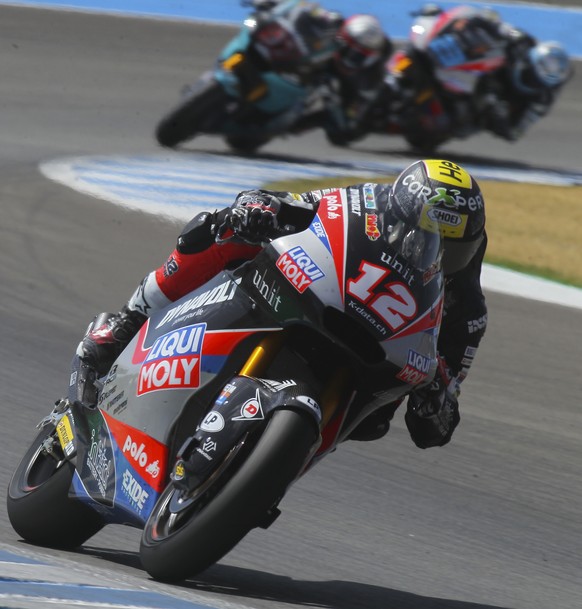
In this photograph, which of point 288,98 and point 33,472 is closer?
point 33,472

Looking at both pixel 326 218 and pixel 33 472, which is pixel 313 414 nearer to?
pixel 326 218

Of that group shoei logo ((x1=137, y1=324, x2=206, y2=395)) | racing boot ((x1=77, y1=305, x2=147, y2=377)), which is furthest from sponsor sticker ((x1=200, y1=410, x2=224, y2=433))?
racing boot ((x1=77, y1=305, x2=147, y2=377))

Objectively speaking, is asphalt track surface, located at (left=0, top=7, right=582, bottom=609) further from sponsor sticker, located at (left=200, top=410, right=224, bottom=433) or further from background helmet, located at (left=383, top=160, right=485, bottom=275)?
background helmet, located at (left=383, top=160, right=485, bottom=275)

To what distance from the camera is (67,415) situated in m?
4.29

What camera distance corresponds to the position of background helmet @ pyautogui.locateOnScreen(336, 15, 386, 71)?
1262 centimetres

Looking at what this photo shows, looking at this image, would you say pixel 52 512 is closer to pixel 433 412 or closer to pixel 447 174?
pixel 433 412

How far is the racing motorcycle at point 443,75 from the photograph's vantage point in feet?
42.2

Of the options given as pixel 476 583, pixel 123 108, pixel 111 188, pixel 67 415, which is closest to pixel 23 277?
pixel 111 188

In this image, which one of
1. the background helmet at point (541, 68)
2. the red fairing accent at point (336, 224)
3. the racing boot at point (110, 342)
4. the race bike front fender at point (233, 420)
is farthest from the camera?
the background helmet at point (541, 68)

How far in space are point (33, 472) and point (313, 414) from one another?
1282 mm

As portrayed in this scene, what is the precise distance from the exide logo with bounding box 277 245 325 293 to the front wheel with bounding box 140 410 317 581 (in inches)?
14.6

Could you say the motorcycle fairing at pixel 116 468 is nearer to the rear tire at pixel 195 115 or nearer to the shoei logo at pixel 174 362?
the shoei logo at pixel 174 362

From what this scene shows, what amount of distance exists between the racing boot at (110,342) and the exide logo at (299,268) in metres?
0.83

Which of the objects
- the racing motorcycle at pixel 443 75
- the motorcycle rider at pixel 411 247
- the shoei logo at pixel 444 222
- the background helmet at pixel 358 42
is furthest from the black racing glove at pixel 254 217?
the racing motorcycle at pixel 443 75
